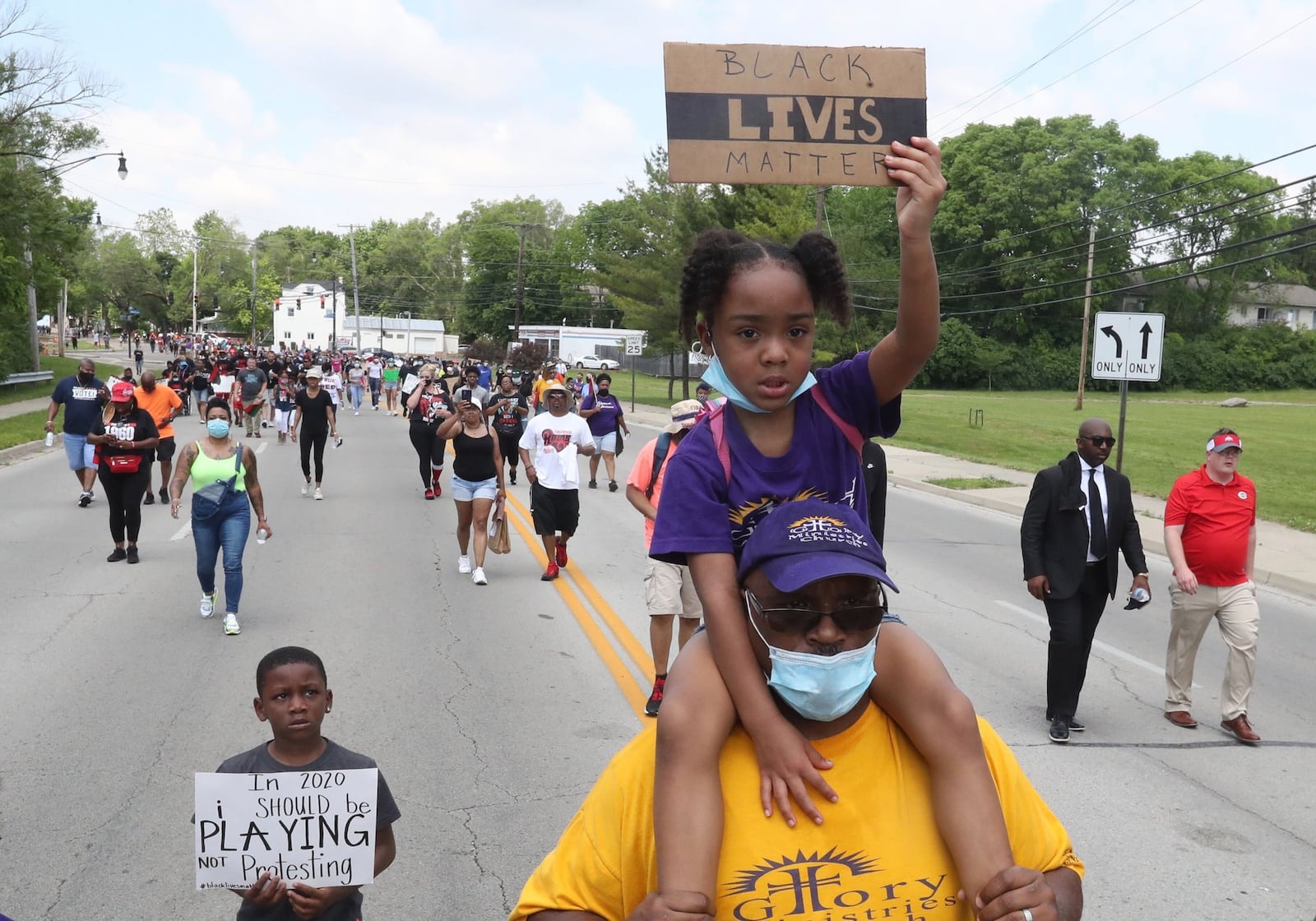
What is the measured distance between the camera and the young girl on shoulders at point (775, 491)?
2234 mm

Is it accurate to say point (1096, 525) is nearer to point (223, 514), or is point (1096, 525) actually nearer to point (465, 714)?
point (465, 714)

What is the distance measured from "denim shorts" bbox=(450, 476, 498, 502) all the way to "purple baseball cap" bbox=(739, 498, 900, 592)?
10185 millimetres

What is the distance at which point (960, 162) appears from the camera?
7525cm

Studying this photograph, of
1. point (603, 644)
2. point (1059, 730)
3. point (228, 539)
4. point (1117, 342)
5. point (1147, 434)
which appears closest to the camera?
point (1059, 730)

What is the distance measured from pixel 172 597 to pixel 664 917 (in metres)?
10.1

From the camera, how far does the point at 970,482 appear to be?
23.0m

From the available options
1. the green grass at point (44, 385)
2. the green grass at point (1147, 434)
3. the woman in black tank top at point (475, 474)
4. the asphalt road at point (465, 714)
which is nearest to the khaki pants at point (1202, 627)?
the asphalt road at point (465, 714)

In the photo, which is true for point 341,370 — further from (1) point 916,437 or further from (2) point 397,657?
(2) point 397,657

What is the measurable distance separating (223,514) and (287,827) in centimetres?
685

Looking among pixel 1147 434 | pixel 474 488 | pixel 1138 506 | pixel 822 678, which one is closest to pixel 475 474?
pixel 474 488

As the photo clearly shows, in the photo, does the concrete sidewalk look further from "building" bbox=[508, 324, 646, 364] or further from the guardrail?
"building" bbox=[508, 324, 646, 364]

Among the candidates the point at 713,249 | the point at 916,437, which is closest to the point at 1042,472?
the point at 713,249

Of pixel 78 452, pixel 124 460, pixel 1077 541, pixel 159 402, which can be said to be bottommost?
pixel 78 452

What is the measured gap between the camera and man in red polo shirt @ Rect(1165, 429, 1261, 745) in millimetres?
7805
